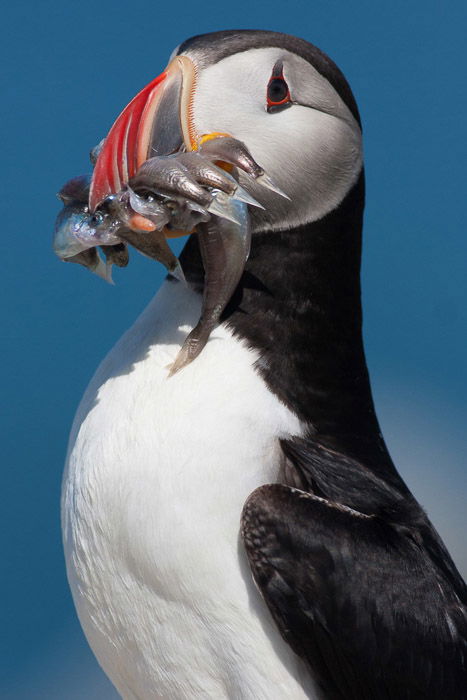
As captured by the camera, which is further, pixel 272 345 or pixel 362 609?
pixel 272 345

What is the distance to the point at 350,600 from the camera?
3164 mm

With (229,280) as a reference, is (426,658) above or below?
below

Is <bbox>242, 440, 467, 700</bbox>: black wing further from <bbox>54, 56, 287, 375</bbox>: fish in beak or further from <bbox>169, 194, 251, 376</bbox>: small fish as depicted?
<bbox>54, 56, 287, 375</bbox>: fish in beak

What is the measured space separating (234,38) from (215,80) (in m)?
0.14

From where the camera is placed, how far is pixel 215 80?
135 inches

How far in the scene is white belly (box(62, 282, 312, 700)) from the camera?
125 inches

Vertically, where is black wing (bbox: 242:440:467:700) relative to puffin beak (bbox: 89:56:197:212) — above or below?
below

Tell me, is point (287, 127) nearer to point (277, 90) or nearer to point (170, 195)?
point (277, 90)

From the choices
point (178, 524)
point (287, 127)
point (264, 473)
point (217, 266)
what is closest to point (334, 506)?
point (264, 473)

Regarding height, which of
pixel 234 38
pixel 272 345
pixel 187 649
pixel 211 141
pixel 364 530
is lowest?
pixel 187 649

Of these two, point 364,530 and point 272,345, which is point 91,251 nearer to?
point 272,345

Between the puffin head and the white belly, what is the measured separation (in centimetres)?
40

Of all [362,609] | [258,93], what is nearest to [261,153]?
[258,93]

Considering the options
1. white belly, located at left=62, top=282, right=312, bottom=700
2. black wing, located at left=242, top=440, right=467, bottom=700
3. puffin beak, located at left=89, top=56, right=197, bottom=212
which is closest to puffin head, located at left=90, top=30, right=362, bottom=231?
puffin beak, located at left=89, top=56, right=197, bottom=212
